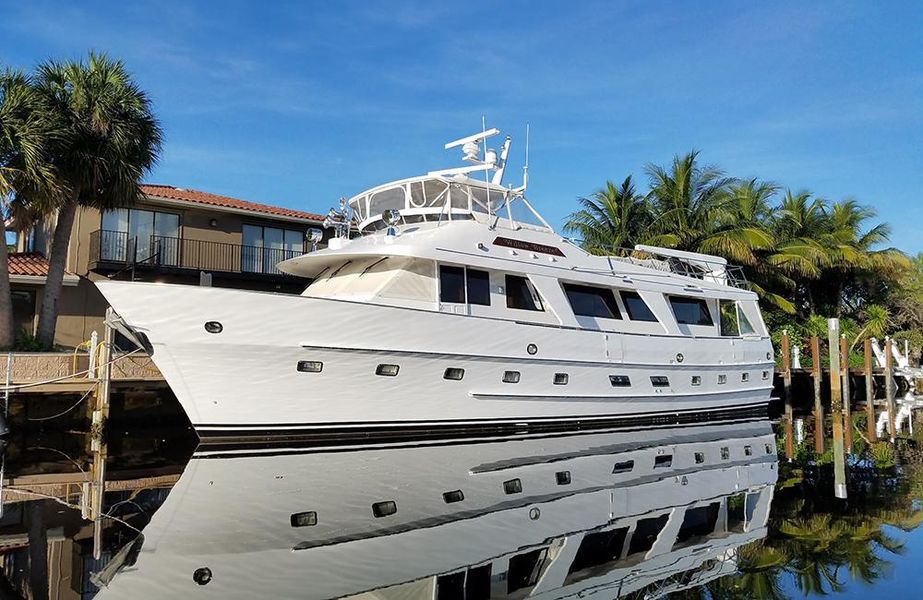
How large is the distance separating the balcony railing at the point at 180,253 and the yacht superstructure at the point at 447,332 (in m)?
A: 8.00

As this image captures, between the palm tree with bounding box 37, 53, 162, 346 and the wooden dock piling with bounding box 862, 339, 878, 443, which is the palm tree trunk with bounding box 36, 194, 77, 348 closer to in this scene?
the palm tree with bounding box 37, 53, 162, 346

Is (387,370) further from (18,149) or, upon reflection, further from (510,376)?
(18,149)

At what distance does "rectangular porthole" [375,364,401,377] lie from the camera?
11320 millimetres

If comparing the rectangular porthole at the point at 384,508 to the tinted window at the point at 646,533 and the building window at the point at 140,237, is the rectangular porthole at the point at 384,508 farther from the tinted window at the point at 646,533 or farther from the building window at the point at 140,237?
the building window at the point at 140,237

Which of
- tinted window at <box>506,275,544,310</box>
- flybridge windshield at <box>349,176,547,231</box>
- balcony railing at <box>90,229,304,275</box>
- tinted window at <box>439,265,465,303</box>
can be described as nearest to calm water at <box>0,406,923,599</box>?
tinted window at <box>439,265,465,303</box>

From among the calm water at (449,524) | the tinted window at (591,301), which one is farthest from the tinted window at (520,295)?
the calm water at (449,524)

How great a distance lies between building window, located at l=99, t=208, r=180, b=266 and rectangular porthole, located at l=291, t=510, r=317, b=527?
49.7ft

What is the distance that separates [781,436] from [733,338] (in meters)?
2.84

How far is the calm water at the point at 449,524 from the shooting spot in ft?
17.8

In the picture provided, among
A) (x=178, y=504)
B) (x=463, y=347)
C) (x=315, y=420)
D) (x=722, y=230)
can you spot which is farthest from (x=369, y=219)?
(x=722, y=230)

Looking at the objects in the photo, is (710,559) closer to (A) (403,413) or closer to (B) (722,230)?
(A) (403,413)

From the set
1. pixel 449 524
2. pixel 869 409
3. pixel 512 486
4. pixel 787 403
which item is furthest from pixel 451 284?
pixel 869 409

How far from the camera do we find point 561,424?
13.8 meters

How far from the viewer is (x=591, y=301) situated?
47.7 ft
